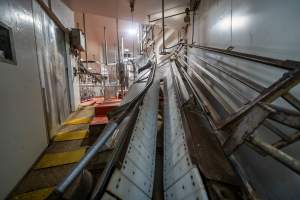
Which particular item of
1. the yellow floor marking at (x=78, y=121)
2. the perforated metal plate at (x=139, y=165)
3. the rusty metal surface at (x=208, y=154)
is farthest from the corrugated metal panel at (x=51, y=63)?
the rusty metal surface at (x=208, y=154)

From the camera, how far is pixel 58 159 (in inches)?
66.7

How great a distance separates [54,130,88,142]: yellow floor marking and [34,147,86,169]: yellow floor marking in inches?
13.6

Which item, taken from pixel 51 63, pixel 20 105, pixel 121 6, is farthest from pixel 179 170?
pixel 121 6

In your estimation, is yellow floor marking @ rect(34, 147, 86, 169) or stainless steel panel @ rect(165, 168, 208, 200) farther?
yellow floor marking @ rect(34, 147, 86, 169)

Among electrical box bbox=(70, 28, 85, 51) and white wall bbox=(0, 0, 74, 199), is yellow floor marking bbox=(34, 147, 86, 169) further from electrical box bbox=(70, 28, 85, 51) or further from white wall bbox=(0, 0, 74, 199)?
electrical box bbox=(70, 28, 85, 51)

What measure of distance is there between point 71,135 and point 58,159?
567mm

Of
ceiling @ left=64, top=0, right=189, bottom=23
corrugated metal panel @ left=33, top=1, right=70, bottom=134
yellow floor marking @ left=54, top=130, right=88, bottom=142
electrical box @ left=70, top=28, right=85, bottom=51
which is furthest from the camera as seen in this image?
electrical box @ left=70, top=28, right=85, bottom=51

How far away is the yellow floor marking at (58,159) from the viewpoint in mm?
1603

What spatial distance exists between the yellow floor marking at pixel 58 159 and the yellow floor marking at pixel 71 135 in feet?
1.13

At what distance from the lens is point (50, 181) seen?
1.38m

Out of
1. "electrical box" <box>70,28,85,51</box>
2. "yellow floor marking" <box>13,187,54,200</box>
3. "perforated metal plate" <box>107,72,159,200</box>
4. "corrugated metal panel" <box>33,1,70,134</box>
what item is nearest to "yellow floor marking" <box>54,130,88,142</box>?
"corrugated metal panel" <box>33,1,70,134</box>

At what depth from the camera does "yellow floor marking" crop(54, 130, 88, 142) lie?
6.97 ft

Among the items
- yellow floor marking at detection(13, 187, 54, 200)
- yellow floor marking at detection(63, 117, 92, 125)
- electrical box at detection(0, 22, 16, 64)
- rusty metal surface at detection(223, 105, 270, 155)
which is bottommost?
yellow floor marking at detection(13, 187, 54, 200)

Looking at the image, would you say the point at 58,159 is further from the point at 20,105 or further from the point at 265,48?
the point at 265,48
